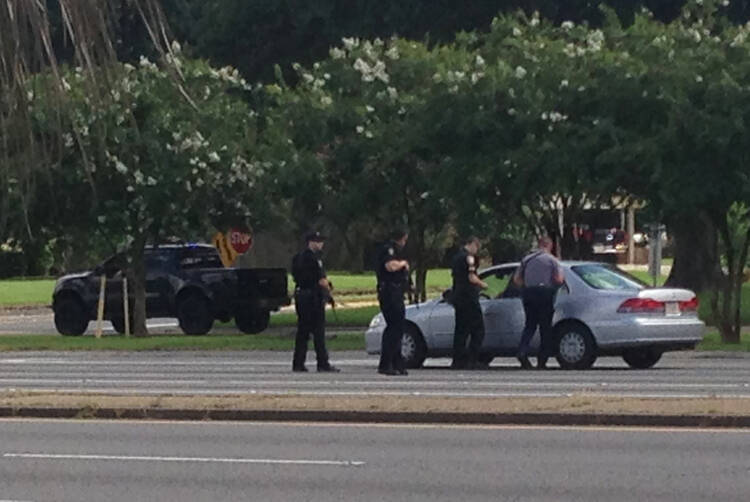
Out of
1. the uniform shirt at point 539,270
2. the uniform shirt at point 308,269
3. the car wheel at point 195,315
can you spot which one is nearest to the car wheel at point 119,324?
the car wheel at point 195,315

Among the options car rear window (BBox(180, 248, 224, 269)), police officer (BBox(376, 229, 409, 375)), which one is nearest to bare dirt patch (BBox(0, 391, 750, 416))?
police officer (BBox(376, 229, 409, 375))

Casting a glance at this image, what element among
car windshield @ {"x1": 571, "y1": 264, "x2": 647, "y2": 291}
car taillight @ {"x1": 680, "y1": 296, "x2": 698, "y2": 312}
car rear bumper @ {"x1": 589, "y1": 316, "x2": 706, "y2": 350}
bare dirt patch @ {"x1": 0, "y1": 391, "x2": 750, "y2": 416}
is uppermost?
car windshield @ {"x1": 571, "y1": 264, "x2": 647, "y2": 291}

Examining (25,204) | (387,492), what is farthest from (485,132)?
(25,204)

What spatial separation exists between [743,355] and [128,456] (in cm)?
1490

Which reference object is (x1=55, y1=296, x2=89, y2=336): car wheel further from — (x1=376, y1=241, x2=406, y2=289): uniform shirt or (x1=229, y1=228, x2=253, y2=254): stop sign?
(x1=376, y1=241, x2=406, y2=289): uniform shirt

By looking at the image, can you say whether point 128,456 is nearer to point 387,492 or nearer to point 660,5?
point 387,492

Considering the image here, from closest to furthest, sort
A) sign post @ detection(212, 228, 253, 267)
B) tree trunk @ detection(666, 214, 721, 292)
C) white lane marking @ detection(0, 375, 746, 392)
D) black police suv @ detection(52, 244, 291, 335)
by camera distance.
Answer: white lane marking @ detection(0, 375, 746, 392) < black police suv @ detection(52, 244, 291, 335) < sign post @ detection(212, 228, 253, 267) < tree trunk @ detection(666, 214, 721, 292)

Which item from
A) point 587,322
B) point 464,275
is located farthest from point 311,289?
point 587,322

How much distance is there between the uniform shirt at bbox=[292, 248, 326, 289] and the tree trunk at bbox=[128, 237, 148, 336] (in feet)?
47.2

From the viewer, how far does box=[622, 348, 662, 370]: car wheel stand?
24.8 m

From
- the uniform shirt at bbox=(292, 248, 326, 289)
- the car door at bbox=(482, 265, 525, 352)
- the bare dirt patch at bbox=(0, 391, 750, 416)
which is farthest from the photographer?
the car door at bbox=(482, 265, 525, 352)

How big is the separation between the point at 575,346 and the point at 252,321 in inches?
629

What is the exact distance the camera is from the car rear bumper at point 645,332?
23750mm

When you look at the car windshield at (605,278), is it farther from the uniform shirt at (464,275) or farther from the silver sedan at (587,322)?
the uniform shirt at (464,275)
